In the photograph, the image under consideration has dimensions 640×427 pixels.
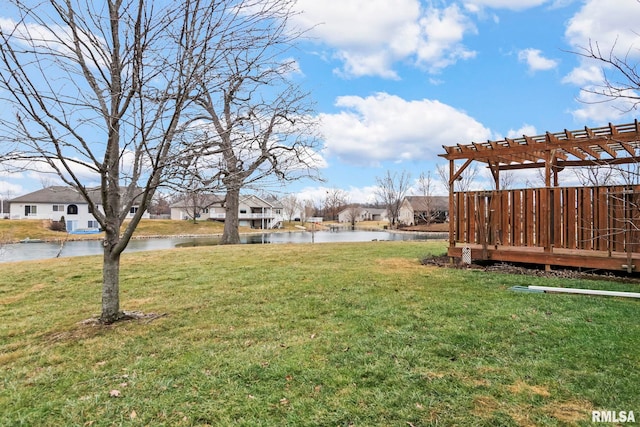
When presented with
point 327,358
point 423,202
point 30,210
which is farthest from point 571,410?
point 30,210

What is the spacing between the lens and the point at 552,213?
7094mm

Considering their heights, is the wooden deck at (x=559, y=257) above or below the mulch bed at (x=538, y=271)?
above

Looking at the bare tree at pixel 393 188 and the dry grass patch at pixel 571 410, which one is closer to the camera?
the dry grass patch at pixel 571 410

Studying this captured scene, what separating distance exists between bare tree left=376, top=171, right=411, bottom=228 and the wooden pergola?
3814 centimetres

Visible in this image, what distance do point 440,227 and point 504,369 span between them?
40.4 metres

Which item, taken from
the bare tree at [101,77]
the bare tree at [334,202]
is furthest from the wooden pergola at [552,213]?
the bare tree at [334,202]

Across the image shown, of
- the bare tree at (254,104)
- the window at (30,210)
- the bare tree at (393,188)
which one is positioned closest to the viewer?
the bare tree at (254,104)

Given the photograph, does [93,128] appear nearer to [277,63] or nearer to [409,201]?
[277,63]

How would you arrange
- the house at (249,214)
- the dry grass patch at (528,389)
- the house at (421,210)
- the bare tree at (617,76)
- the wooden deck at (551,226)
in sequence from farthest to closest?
the house at (249,214), the house at (421,210), the wooden deck at (551,226), the bare tree at (617,76), the dry grass patch at (528,389)

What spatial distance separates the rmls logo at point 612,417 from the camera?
211 centimetres

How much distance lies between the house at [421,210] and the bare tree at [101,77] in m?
45.5

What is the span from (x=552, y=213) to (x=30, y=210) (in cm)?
5013

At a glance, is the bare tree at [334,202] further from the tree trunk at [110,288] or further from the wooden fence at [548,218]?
the tree trunk at [110,288]

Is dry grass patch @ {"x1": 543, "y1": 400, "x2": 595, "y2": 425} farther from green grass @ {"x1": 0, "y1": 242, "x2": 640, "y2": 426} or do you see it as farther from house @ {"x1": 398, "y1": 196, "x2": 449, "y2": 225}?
house @ {"x1": 398, "y1": 196, "x2": 449, "y2": 225}
